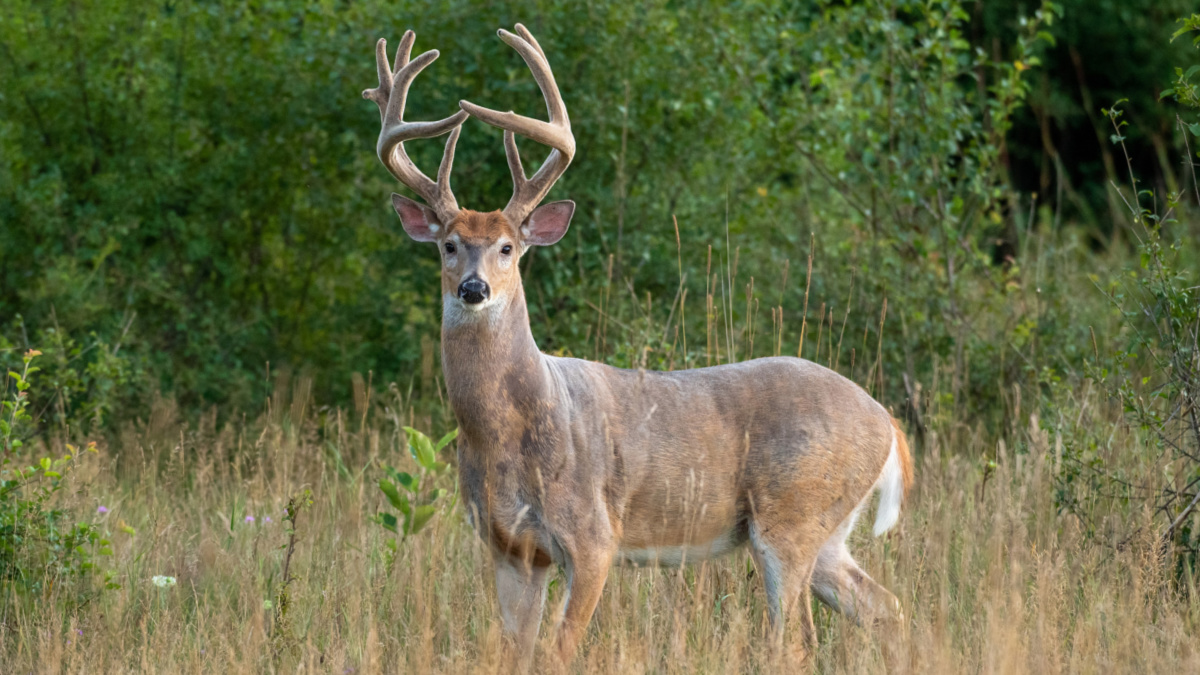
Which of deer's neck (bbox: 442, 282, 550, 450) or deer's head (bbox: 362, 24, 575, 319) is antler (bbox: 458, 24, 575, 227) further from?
deer's neck (bbox: 442, 282, 550, 450)

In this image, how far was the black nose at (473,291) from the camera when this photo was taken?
4.86 m

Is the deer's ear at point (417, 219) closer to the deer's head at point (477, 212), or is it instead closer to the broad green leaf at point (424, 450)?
the deer's head at point (477, 212)

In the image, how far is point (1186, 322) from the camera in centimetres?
547

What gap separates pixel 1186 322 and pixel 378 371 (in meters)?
6.07

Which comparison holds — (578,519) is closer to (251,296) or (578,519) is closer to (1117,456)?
(1117,456)

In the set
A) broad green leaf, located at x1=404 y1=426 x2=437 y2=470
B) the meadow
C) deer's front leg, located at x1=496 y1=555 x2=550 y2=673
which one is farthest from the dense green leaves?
deer's front leg, located at x1=496 y1=555 x2=550 y2=673

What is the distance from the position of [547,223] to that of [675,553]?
1482mm


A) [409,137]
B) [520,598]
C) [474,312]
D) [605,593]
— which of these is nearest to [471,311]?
[474,312]

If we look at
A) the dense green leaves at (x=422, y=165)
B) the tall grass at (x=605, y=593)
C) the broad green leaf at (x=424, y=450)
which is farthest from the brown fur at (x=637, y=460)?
the dense green leaves at (x=422, y=165)

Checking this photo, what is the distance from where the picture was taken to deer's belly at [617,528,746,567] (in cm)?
508

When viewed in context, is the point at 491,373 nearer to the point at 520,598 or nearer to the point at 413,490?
the point at 413,490

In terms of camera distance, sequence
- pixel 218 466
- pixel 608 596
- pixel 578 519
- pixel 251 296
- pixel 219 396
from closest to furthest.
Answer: pixel 578 519 → pixel 608 596 → pixel 218 466 → pixel 219 396 → pixel 251 296

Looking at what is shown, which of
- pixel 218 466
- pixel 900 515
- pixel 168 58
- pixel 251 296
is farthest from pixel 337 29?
pixel 900 515

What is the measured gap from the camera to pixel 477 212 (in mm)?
5227
